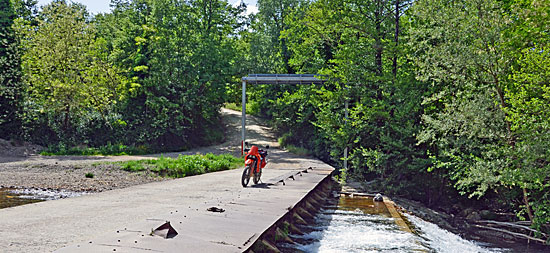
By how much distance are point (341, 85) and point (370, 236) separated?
13548 mm

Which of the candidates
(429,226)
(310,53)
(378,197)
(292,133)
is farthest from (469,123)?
(292,133)

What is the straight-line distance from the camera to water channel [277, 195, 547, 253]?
917 centimetres

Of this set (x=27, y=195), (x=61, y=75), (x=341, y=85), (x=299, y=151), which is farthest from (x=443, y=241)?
(x=61, y=75)

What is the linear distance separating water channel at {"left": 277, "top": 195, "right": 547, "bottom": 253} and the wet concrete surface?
83 cm

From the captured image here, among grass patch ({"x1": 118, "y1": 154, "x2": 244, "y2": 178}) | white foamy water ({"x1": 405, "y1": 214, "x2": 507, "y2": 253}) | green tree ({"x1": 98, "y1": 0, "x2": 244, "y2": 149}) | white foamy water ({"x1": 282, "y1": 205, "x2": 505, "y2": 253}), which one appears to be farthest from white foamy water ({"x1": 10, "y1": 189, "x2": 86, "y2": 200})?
green tree ({"x1": 98, "y1": 0, "x2": 244, "y2": 149})

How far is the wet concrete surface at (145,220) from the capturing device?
5.75 metres

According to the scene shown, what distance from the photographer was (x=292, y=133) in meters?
37.5

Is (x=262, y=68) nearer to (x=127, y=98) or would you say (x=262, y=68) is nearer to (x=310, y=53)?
(x=310, y=53)

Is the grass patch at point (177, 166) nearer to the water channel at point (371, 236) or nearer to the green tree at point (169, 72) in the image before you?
the water channel at point (371, 236)

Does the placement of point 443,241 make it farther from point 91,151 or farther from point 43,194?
point 91,151

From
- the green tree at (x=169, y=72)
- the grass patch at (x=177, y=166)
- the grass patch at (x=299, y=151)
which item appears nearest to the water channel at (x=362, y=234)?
the grass patch at (x=177, y=166)

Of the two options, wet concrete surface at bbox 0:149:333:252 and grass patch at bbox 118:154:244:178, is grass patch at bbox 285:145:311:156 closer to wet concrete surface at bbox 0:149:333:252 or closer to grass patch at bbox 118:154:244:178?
grass patch at bbox 118:154:244:178

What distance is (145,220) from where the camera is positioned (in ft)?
24.0

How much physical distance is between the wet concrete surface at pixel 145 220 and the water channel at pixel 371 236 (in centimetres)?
83
